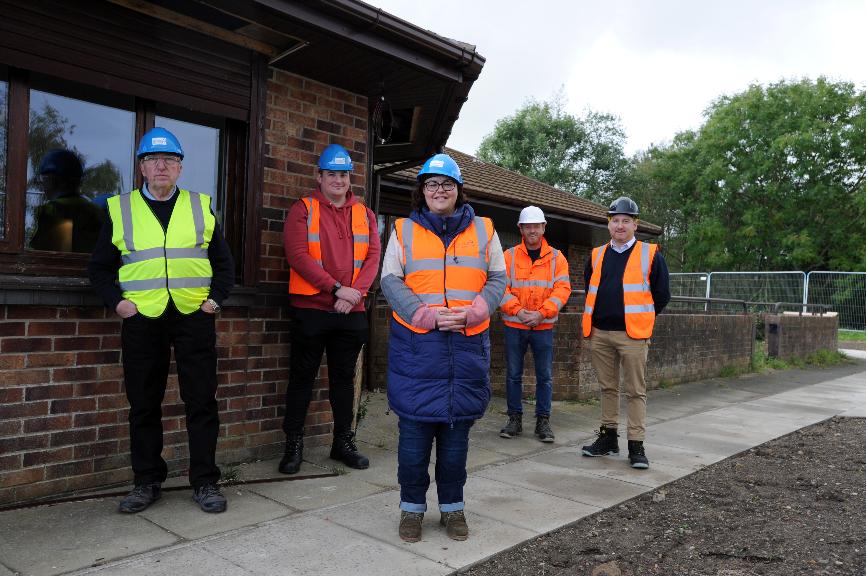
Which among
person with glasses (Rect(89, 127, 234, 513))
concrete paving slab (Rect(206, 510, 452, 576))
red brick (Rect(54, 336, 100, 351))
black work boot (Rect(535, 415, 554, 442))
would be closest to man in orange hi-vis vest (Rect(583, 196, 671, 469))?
black work boot (Rect(535, 415, 554, 442))

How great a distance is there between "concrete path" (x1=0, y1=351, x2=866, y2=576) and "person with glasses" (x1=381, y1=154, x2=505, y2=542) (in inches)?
10.5

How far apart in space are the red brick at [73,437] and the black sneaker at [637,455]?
3.66 meters

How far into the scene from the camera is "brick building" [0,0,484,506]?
3734 mm

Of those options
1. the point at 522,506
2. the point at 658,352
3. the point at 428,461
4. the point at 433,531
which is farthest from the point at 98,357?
the point at 658,352

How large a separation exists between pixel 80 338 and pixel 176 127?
58.6 inches

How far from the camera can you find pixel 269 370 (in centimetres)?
488

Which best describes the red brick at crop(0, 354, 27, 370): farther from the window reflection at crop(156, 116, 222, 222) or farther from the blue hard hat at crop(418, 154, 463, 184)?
the blue hard hat at crop(418, 154, 463, 184)

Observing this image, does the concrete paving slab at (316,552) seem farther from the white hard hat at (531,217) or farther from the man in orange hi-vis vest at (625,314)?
the white hard hat at (531,217)

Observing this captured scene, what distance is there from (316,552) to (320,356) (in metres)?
1.67

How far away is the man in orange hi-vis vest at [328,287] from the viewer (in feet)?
14.9

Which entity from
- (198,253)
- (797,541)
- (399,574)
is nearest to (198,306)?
(198,253)

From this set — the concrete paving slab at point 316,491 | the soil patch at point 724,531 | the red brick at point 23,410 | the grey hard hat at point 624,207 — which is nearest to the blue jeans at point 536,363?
the grey hard hat at point 624,207

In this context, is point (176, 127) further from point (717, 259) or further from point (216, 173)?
point (717, 259)

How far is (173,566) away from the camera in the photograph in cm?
303
